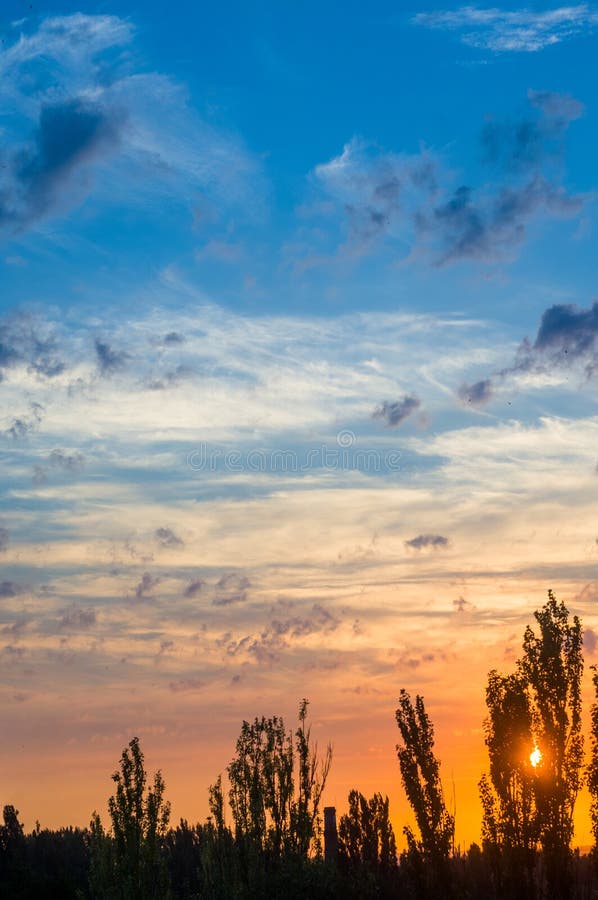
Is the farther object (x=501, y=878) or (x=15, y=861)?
(x=15, y=861)

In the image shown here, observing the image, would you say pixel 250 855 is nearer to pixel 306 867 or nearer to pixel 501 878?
pixel 306 867

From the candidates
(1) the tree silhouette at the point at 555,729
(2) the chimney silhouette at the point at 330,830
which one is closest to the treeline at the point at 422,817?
(1) the tree silhouette at the point at 555,729

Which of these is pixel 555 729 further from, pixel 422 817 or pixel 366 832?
pixel 366 832

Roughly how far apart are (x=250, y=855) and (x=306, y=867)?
7462 millimetres

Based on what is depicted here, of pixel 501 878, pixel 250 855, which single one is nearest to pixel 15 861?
pixel 250 855

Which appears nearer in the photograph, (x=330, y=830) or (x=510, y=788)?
(x=510, y=788)

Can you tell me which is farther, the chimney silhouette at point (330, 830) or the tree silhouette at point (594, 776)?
the chimney silhouette at point (330, 830)

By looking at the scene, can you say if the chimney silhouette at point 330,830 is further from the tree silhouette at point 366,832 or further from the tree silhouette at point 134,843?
the tree silhouette at point 134,843

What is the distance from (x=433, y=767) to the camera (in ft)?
170

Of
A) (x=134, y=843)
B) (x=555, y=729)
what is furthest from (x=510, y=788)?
(x=134, y=843)

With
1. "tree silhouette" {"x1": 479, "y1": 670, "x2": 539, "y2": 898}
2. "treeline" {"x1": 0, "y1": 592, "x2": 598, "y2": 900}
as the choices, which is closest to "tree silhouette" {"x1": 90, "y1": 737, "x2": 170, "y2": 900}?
"treeline" {"x1": 0, "y1": 592, "x2": 598, "y2": 900}

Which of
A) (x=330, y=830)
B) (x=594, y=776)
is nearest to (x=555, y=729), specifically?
(x=594, y=776)

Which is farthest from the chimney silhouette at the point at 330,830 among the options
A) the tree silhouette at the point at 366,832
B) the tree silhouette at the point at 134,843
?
the tree silhouette at the point at 134,843

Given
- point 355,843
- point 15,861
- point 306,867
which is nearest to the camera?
point 306,867
